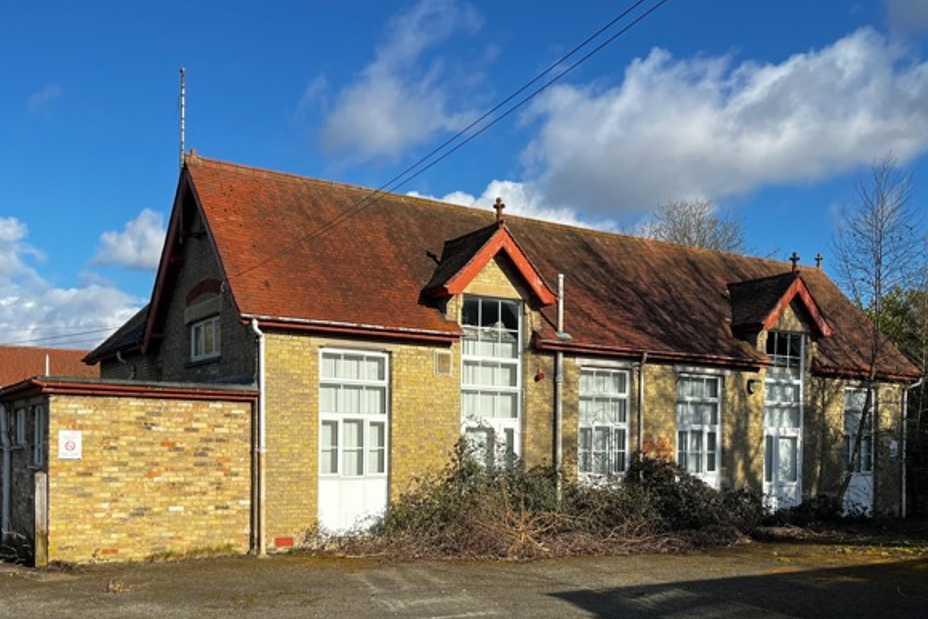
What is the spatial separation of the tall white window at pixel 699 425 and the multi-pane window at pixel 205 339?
959 cm

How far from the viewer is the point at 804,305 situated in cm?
2103

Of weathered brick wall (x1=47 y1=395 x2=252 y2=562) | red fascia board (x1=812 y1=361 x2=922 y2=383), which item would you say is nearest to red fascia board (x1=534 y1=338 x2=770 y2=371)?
red fascia board (x1=812 y1=361 x2=922 y2=383)

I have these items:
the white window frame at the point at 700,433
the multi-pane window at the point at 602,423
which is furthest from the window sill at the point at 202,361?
the white window frame at the point at 700,433

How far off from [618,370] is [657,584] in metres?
6.84

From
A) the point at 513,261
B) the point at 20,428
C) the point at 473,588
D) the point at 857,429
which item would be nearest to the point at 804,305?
the point at 857,429

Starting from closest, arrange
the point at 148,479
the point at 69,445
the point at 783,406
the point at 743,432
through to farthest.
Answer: the point at 69,445
the point at 148,479
the point at 743,432
the point at 783,406

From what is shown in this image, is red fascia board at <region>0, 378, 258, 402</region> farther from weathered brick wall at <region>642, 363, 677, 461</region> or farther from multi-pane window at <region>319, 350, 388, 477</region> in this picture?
weathered brick wall at <region>642, 363, 677, 461</region>

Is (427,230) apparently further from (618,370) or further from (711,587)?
(711,587)

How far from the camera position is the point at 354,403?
51.7 ft

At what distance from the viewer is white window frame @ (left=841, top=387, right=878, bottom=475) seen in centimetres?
2238

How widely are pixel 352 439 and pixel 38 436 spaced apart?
4913mm

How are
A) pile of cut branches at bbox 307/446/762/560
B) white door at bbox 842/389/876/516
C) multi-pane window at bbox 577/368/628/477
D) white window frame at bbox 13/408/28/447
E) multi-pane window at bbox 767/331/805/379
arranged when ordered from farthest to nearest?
1. white door at bbox 842/389/876/516
2. multi-pane window at bbox 767/331/805/379
3. multi-pane window at bbox 577/368/628/477
4. pile of cut branches at bbox 307/446/762/560
5. white window frame at bbox 13/408/28/447

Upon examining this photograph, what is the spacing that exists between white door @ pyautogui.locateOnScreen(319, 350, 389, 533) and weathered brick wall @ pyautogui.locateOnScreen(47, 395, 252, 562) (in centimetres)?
139

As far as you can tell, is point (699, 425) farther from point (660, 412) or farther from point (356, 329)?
point (356, 329)
